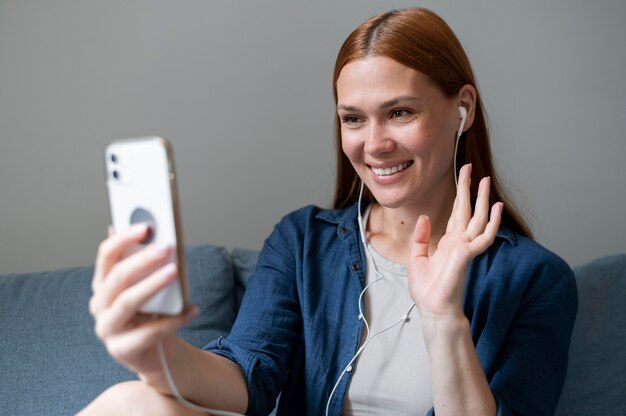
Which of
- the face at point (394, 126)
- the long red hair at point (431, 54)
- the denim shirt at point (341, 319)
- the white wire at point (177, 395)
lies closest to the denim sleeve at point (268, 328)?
the denim shirt at point (341, 319)

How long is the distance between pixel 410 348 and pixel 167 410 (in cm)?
46

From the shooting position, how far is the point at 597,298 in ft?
5.03

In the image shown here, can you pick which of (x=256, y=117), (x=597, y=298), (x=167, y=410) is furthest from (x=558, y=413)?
(x=256, y=117)

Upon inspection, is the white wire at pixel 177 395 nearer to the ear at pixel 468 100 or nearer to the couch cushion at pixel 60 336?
the couch cushion at pixel 60 336

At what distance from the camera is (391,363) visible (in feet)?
4.16

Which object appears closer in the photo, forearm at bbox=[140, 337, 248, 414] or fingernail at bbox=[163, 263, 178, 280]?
fingernail at bbox=[163, 263, 178, 280]

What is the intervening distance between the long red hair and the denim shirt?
0.45ft

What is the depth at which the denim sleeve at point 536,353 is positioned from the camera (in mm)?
1165

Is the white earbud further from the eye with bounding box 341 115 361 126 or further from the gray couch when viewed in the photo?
the gray couch

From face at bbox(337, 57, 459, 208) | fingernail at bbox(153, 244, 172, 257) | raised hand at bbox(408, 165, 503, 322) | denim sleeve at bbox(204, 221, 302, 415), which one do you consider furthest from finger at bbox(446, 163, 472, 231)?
fingernail at bbox(153, 244, 172, 257)

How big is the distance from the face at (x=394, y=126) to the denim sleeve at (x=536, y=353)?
28cm

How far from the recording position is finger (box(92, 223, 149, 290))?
0.82 meters

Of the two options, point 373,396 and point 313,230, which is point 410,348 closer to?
point 373,396

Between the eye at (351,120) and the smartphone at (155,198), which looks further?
the eye at (351,120)
